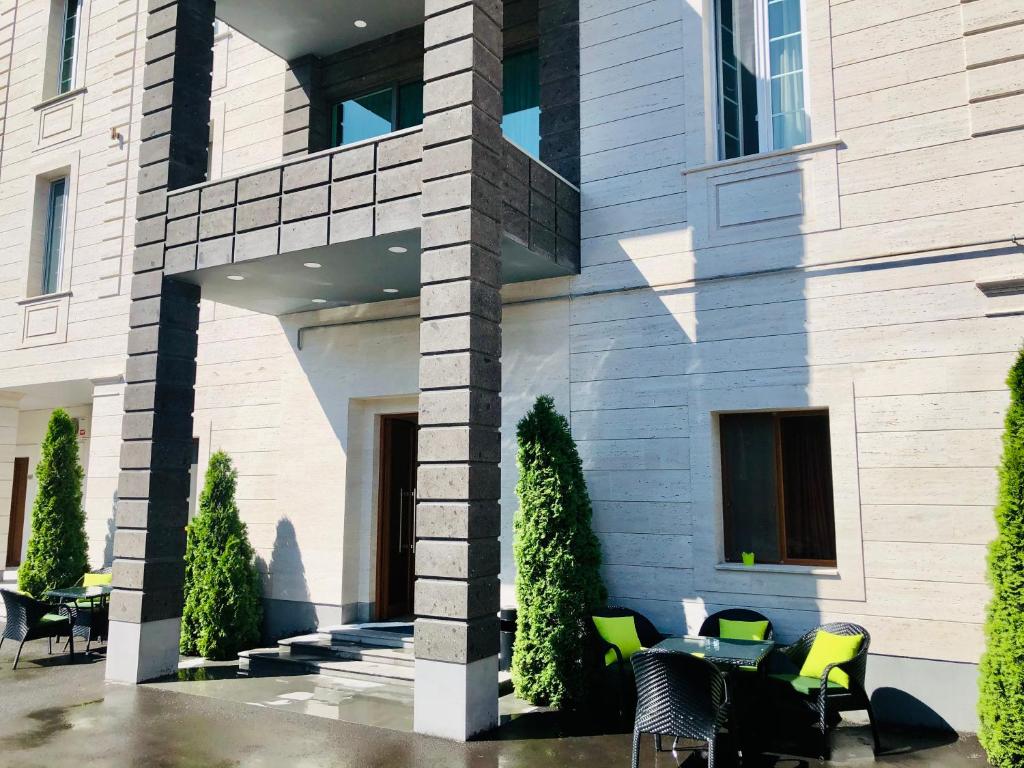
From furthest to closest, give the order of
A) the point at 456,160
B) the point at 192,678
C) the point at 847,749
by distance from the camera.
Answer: the point at 192,678, the point at 456,160, the point at 847,749

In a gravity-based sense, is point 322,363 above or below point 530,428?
above

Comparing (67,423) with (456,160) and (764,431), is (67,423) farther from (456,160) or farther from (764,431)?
(764,431)

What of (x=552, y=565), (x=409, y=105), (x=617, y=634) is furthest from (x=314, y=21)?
(x=617, y=634)

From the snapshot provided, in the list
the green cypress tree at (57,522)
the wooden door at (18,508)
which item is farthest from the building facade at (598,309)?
the wooden door at (18,508)

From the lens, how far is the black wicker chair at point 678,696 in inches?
226

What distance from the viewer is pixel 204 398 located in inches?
483

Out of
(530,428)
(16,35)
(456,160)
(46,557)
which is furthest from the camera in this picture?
(16,35)

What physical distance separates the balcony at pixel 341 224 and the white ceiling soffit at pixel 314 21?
297 cm

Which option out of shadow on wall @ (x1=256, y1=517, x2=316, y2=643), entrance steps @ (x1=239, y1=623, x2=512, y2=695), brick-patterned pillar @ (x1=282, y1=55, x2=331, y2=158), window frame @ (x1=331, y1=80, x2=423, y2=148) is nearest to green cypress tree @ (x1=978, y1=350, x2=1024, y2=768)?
entrance steps @ (x1=239, y1=623, x2=512, y2=695)

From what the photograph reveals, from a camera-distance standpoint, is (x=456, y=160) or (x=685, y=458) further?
(x=685, y=458)

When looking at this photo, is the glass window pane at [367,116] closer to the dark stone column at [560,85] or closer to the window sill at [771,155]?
the dark stone column at [560,85]

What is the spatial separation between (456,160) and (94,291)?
9318 millimetres

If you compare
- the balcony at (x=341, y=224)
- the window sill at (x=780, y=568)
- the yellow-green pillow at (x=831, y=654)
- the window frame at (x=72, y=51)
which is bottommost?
the yellow-green pillow at (x=831, y=654)

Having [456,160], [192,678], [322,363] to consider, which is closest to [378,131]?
[322,363]
